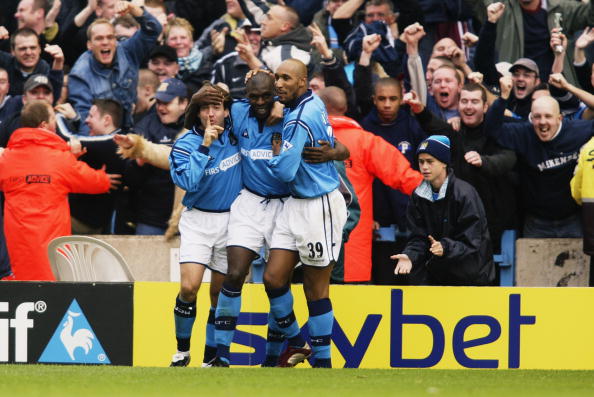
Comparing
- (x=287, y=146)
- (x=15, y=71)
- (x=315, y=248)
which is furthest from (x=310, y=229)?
(x=15, y=71)

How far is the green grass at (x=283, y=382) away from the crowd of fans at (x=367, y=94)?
1886 millimetres

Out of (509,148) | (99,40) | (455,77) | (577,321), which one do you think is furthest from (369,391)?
(99,40)

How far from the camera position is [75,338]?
10.2 m

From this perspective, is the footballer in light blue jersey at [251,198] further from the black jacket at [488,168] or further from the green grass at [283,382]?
the black jacket at [488,168]

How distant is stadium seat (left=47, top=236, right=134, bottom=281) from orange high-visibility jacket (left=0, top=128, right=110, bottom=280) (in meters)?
0.74

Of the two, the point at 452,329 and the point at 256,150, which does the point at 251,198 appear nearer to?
the point at 256,150

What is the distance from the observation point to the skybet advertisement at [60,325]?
10180 millimetres

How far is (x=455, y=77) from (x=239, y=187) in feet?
11.8

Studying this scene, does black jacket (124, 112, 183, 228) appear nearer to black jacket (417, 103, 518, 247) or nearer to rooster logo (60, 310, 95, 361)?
rooster logo (60, 310, 95, 361)

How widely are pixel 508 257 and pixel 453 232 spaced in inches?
67.1

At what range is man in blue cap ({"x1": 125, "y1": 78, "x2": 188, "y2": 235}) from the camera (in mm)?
12078

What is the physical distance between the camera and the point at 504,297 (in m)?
10.1

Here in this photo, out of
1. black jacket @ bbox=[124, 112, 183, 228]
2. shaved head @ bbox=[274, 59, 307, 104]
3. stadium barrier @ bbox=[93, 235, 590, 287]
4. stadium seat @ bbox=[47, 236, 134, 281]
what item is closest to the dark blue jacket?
black jacket @ bbox=[124, 112, 183, 228]

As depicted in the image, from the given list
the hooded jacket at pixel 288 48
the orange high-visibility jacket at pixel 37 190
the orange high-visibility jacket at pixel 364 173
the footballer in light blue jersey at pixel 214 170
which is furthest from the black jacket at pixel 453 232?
the orange high-visibility jacket at pixel 37 190
